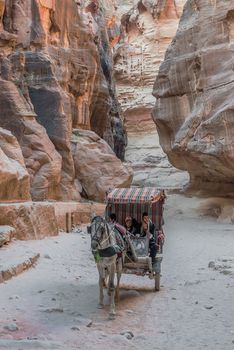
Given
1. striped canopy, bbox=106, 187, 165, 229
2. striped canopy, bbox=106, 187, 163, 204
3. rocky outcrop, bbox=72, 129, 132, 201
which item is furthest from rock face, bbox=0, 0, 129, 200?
striped canopy, bbox=106, 187, 163, 204

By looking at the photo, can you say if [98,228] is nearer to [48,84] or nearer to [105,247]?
[105,247]

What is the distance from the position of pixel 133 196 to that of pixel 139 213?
2103mm

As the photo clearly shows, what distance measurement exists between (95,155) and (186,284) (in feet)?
68.4

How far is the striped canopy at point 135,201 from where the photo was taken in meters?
9.80

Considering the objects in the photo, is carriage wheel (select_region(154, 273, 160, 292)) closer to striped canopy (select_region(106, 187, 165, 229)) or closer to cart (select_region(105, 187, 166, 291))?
cart (select_region(105, 187, 166, 291))

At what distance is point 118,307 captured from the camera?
8.05m

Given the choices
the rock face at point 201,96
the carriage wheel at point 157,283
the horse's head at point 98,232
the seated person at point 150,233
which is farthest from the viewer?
the rock face at point 201,96

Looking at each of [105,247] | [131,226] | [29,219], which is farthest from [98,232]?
[29,219]

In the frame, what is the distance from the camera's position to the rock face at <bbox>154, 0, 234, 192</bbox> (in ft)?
83.8

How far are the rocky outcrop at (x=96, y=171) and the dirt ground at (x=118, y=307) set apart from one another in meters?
15.1

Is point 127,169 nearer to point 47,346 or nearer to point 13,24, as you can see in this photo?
point 13,24

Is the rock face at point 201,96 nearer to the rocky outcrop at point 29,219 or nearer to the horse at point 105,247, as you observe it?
the rocky outcrop at point 29,219

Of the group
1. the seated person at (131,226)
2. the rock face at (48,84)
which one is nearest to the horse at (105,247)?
the seated person at (131,226)

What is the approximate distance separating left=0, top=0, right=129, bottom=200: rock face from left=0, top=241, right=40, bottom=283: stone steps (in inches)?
443
